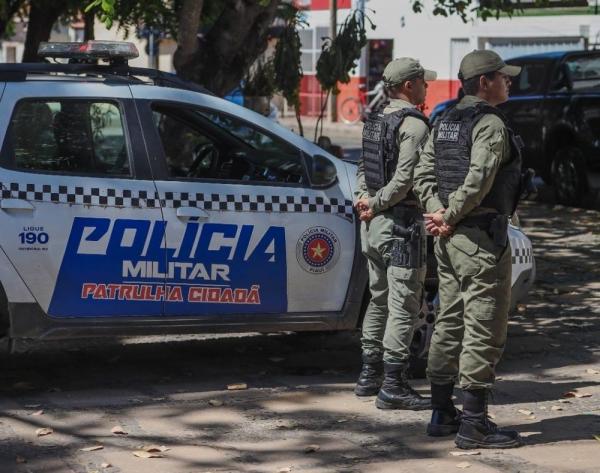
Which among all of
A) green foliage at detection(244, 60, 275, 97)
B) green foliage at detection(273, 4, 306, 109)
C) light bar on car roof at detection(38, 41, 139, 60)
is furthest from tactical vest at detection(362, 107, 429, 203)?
green foliage at detection(244, 60, 275, 97)

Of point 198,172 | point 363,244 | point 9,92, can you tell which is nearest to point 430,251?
point 363,244

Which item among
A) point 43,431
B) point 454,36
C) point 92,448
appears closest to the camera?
point 92,448

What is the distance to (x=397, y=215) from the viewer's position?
6727 millimetres

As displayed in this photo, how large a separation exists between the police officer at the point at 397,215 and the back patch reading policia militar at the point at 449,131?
649 mm

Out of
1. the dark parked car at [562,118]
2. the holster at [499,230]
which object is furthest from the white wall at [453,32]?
the holster at [499,230]

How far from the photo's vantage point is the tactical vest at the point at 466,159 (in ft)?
19.1

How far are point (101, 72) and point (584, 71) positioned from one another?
10.1 metres

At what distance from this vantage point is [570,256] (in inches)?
473

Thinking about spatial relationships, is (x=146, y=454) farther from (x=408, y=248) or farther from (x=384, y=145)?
(x=384, y=145)

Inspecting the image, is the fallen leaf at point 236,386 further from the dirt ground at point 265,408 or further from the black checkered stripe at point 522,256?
the black checkered stripe at point 522,256

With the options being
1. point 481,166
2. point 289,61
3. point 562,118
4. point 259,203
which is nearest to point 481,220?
point 481,166

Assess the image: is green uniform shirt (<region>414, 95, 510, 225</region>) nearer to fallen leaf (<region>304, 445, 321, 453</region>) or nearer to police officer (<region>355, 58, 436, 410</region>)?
police officer (<region>355, 58, 436, 410</region>)

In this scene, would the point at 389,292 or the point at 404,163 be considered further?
the point at 389,292

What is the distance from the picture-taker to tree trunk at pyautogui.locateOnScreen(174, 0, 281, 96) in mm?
10992
